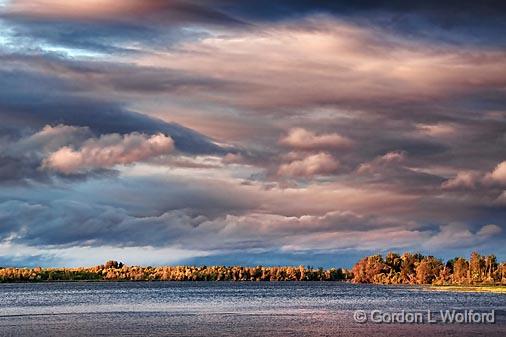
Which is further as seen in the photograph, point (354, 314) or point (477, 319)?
point (354, 314)

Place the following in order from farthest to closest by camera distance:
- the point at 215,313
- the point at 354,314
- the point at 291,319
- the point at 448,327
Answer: the point at 215,313
the point at 354,314
the point at 291,319
the point at 448,327

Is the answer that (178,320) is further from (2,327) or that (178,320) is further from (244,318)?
(2,327)

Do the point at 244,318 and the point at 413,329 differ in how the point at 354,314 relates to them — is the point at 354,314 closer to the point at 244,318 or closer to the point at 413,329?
the point at 244,318

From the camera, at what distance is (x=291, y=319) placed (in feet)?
339

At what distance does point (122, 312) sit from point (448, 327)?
57.6 meters

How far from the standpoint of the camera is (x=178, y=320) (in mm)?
105000

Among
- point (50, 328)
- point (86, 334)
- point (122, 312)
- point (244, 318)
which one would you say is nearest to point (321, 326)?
point (244, 318)

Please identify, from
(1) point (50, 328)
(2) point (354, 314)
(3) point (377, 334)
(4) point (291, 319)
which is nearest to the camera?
(3) point (377, 334)

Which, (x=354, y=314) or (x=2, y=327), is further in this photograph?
(x=354, y=314)

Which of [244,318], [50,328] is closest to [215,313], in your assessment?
[244,318]

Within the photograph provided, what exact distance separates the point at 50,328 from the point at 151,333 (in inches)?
626

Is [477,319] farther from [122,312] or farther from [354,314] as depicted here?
[122,312]

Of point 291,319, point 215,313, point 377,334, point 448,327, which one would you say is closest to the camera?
point 377,334

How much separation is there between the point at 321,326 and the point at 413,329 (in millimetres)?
11128
